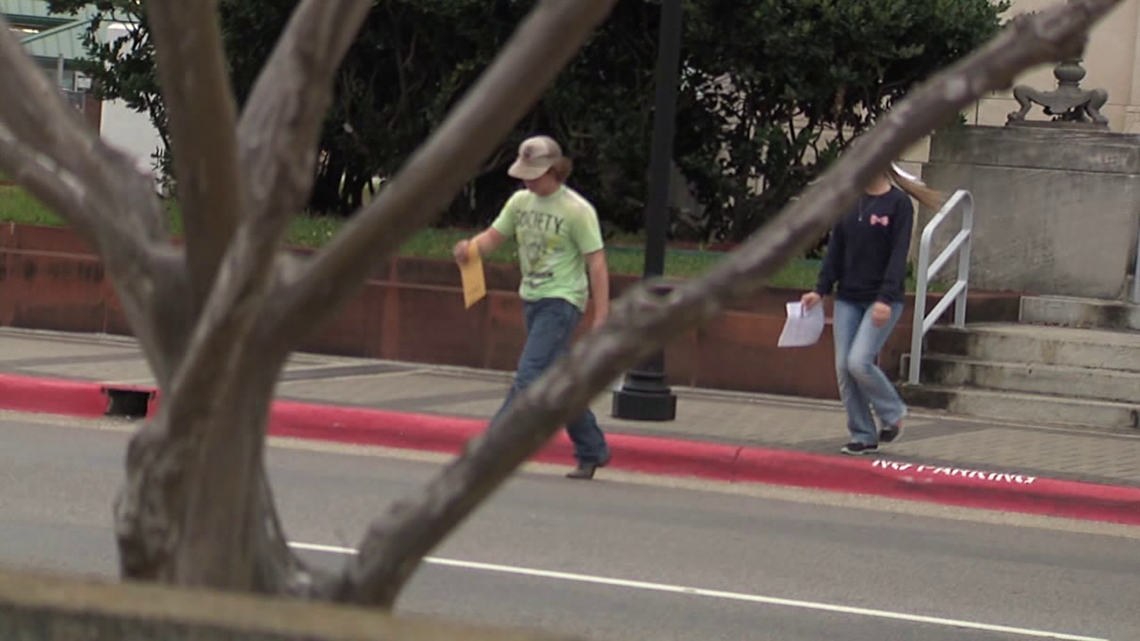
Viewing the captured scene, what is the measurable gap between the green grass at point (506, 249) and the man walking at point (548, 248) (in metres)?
4.21

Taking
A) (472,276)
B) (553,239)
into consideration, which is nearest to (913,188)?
(553,239)

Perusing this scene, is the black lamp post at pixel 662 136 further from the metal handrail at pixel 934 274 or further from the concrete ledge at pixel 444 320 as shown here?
the metal handrail at pixel 934 274

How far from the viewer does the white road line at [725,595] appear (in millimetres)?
7031

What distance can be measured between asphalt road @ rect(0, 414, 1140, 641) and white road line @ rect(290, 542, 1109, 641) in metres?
0.02

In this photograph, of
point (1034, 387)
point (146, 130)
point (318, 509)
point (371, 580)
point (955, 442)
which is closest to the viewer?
point (371, 580)

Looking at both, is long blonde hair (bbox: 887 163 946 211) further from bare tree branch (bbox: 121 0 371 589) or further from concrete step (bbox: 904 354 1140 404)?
bare tree branch (bbox: 121 0 371 589)

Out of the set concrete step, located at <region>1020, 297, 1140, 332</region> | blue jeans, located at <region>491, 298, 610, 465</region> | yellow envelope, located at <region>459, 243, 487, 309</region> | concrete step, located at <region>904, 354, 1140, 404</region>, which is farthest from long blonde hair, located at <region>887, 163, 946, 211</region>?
concrete step, located at <region>1020, 297, 1140, 332</region>

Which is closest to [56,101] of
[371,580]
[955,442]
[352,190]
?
[371,580]

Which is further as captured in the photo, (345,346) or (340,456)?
(345,346)

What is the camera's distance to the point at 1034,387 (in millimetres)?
13320

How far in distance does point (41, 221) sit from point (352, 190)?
3348 millimetres

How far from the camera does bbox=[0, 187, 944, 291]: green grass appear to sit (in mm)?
14336

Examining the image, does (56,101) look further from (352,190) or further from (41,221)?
(352,190)

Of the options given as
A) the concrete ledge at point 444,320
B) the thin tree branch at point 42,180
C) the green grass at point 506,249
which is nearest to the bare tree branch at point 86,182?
the thin tree branch at point 42,180
